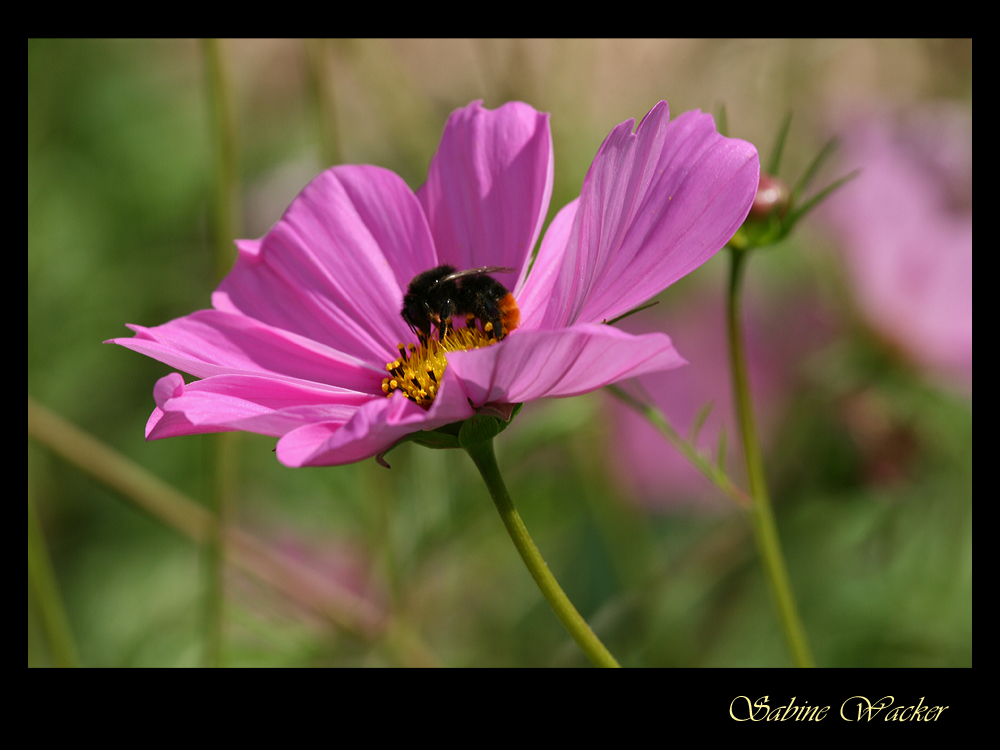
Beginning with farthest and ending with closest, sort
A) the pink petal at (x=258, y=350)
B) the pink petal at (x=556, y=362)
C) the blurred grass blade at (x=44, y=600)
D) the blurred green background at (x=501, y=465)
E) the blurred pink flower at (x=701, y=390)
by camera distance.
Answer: the blurred pink flower at (x=701, y=390), the blurred green background at (x=501, y=465), the blurred grass blade at (x=44, y=600), the pink petal at (x=258, y=350), the pink petal at (x=556, y=362)

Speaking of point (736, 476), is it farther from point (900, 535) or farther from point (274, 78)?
point (274, 78)

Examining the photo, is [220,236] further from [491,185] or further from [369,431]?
[369,431]

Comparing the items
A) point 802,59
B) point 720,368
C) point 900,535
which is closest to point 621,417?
point 720,368

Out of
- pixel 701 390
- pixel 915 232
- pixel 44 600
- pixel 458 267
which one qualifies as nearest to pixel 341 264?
pixel 458 267

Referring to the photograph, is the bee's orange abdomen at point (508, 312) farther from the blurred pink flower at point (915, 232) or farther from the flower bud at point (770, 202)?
the blurred pink flower at point (915, 232)

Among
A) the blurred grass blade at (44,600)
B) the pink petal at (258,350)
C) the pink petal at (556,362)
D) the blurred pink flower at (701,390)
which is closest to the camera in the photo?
the pink petal at (556,362)

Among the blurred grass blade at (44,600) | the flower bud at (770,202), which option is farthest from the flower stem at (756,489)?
the blurred grass blade at (44,600)
